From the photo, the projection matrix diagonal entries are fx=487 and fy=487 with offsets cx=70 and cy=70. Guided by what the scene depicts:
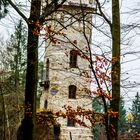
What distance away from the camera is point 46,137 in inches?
973

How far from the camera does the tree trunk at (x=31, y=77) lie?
30.2ft

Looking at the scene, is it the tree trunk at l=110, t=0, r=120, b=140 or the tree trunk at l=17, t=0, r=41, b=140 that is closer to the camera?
the tree trunk at l=17, t=0, r=41, b=140

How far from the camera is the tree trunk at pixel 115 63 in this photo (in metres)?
9.96

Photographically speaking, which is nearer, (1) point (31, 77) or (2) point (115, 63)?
(1) point (31, 77)

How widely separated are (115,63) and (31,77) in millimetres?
1872

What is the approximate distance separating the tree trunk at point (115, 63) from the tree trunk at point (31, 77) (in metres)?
1.60

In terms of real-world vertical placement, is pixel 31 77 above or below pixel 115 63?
below

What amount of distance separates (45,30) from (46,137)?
53.3 ft

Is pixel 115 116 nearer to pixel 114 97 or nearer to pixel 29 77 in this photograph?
pixel 114 97

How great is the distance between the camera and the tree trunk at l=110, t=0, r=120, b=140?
392 inches

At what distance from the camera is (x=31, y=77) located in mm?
9289

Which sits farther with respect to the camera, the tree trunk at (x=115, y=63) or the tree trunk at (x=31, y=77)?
the tree trunk at (x=115, y=63)

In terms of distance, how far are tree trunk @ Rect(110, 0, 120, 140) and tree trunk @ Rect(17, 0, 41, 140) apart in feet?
5.24

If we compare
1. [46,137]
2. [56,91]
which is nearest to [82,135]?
[56,91]
